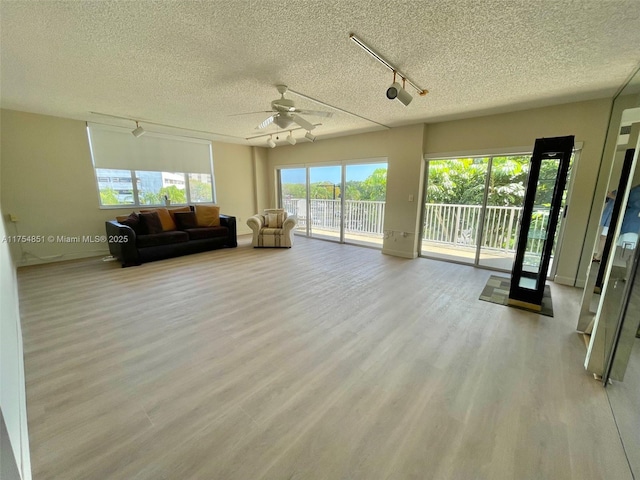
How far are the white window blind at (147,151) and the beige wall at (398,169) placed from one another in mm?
3274

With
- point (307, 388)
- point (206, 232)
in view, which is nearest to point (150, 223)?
point (206, 232)

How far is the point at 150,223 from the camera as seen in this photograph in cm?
458

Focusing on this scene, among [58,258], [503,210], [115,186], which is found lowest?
[58,258]

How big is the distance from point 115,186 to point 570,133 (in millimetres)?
7575

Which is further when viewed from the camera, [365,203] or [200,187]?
[365,203]

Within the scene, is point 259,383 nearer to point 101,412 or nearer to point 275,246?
point 101,412

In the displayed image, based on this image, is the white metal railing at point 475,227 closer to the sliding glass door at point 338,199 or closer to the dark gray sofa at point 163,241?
the sliding glass door at point 338,199

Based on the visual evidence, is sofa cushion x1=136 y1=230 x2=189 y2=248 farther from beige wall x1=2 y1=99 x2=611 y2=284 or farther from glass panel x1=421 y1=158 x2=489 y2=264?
glass panel x1=421 y1=158 x2=489 y2=264

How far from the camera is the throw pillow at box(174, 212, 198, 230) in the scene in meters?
5.17

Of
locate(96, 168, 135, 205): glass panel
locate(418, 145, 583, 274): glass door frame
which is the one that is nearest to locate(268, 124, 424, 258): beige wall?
locate(418, 145, 583, 274): glass door frame

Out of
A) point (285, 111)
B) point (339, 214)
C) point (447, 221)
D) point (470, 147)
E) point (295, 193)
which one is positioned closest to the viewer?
point (285, 111)

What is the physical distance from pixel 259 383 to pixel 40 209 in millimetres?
5153

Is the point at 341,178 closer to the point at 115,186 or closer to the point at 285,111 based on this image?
the point at 285,111

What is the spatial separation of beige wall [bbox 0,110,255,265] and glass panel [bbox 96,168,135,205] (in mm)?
123
